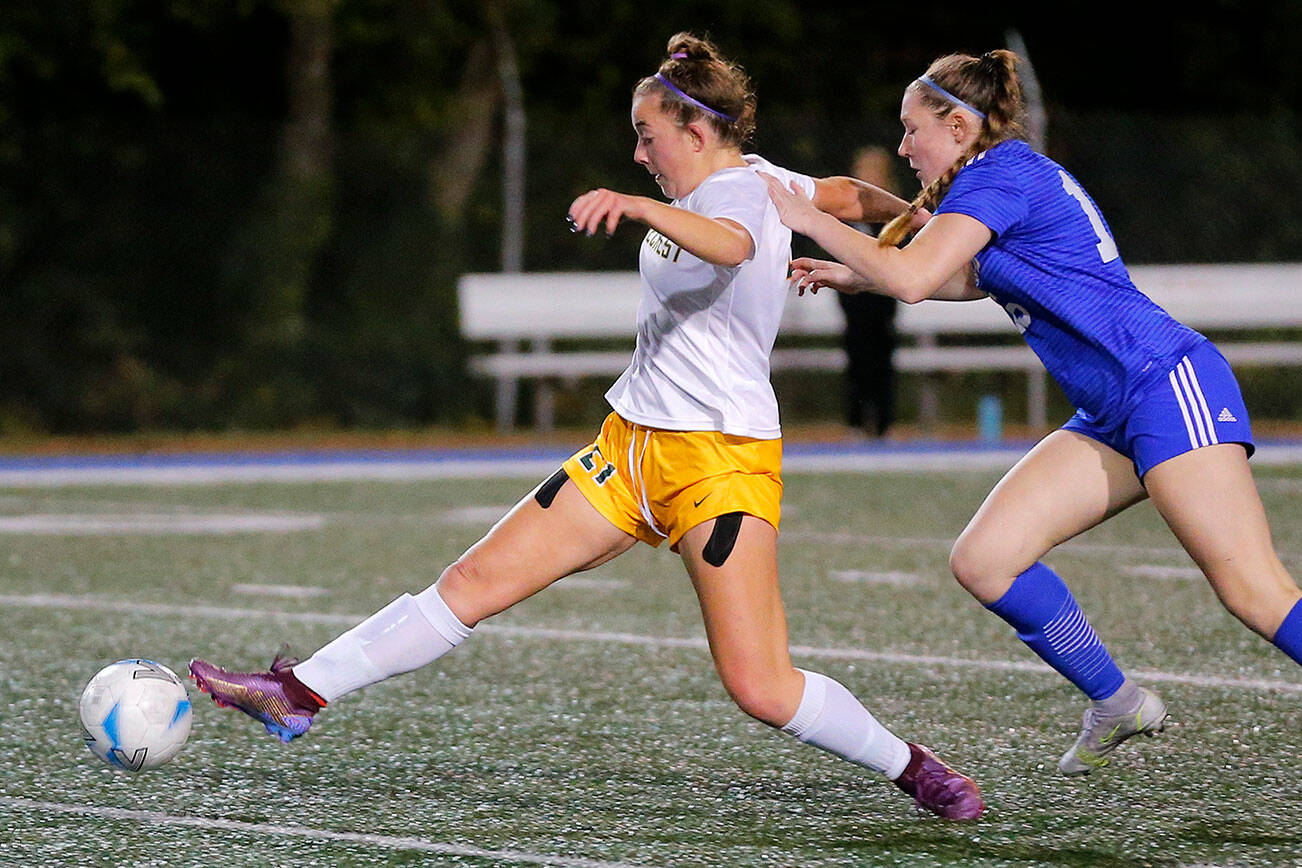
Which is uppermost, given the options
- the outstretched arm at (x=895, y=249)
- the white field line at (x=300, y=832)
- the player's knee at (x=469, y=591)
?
the outstretched arm at (x=895, y=249)

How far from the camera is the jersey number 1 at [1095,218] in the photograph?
4965 millimetres

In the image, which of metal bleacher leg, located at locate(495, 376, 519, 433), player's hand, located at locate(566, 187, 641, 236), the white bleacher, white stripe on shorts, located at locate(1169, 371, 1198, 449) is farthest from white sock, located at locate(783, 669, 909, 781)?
metal bleacher leg, located at locate(495, 376, 519, 433)

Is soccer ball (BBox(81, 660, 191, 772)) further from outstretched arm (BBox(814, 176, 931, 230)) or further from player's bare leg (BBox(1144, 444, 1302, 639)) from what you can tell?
player's bare leg (BBox(1144, 444, 1302, 639))

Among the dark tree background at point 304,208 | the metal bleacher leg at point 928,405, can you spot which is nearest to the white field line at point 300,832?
the dark tree background at point 304,208

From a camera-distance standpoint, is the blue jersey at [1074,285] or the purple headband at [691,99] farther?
the blue jersey at [1074,285]

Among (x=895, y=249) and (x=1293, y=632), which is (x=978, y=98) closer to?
(x=895, y=249)

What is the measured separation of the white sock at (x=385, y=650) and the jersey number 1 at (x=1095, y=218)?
6.05 ft

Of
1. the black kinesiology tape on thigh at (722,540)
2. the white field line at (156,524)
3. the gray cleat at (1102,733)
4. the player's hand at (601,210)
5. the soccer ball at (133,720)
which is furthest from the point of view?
the white field line at (156,524)

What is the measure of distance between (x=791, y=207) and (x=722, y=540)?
0.79 metres

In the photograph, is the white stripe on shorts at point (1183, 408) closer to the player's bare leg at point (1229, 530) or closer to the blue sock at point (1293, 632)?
the player's bare leg at point (1229, 530)

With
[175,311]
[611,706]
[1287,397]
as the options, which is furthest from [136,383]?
[611,706]

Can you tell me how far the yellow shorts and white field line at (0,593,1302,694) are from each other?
7.36 ft

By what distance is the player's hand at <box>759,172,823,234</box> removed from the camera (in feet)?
15.0

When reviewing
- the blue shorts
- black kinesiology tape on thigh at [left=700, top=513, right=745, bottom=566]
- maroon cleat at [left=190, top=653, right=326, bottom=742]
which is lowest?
maroon cleat at [left=190, top=653, right=326, bottom=742]
